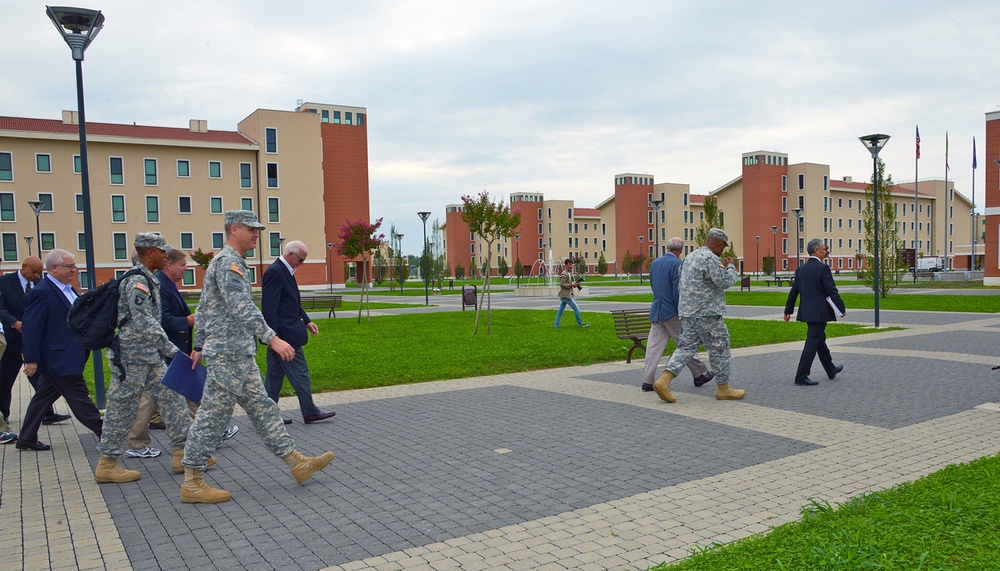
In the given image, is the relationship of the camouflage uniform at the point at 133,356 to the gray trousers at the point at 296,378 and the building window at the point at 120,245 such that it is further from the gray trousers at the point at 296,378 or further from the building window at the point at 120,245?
the building window at the point at 120,245

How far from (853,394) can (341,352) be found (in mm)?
8685

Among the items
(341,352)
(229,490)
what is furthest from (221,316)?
(341,352)

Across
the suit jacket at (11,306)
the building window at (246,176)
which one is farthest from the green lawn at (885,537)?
the building window at (246,176)

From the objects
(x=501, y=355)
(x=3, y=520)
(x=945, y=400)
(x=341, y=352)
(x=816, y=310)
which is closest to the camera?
(x=3, y=520)

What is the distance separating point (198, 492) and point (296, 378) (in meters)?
2.44

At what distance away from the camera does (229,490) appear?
529cm

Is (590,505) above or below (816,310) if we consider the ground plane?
below

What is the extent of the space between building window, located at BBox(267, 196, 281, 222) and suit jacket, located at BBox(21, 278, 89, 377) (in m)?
58.0

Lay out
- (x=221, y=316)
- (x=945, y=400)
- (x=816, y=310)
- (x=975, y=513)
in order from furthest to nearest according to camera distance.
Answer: (x=816, y=310) < (x=945, y=400) < (x=221, y=316) < (x=975, y=513)

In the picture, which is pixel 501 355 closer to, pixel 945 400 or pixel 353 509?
pixel 945 400

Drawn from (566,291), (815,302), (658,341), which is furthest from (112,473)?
(566,291)

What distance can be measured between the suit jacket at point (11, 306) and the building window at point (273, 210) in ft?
185

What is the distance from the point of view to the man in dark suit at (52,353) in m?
6.34

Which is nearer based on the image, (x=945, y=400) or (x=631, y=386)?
(x=945, y=400)
